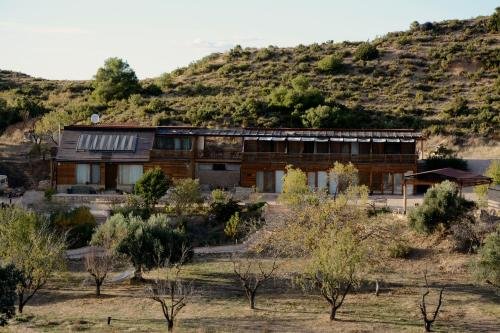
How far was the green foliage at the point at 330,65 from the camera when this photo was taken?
8519cm

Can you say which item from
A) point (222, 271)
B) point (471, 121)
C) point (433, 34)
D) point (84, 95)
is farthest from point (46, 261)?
point (433, 34)

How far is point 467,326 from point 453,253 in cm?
1024

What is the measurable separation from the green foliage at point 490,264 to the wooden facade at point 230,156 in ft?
61.3

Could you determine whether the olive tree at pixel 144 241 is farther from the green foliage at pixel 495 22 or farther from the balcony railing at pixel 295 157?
the green foliage at pixel 495 22

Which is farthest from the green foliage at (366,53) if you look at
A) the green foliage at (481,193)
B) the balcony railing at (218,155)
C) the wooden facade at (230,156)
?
the green foliage at (481,193)

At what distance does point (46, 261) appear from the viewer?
32594 millimetres

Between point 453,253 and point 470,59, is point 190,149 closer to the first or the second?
point 453,253

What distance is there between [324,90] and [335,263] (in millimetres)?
50472

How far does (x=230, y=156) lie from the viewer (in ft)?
176

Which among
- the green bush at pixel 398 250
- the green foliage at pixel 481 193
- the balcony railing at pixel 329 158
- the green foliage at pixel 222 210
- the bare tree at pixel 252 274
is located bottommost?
the bare tree at pixel 252 274

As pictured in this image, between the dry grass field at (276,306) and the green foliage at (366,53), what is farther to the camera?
the green foliage at (366,53)

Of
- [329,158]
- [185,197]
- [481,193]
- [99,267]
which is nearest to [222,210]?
[185,197]

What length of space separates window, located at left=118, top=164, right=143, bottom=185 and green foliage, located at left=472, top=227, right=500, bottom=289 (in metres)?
26.0

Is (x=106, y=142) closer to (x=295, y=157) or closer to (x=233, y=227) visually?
(x=295, y=157)
